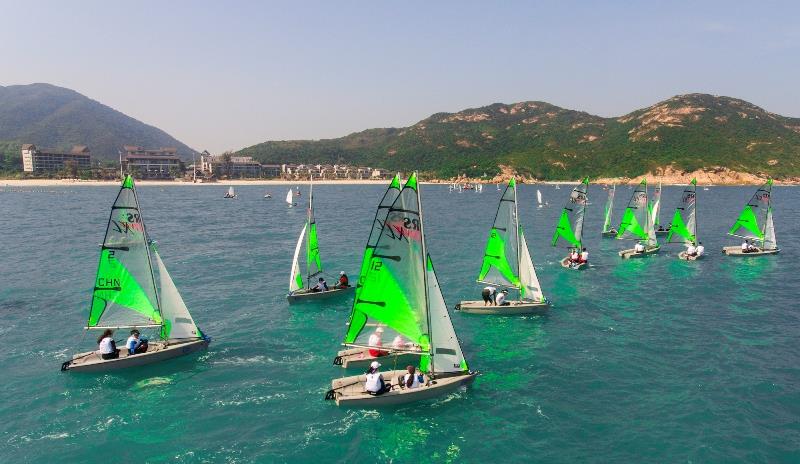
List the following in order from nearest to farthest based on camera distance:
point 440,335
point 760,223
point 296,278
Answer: point 440,335 < point 296,278 < point 760,223

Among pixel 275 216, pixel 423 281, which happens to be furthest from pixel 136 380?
pixel 275 216

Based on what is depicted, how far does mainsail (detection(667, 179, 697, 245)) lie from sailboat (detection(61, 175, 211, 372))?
53183mm

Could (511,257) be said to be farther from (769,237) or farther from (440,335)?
(769,237)

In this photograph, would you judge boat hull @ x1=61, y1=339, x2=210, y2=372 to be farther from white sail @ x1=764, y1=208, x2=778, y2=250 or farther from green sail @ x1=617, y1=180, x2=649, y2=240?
white sail @ x1=764, y1=208, x2=778, y2=250

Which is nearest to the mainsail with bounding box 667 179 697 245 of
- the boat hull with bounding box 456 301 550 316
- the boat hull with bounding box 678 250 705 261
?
the boat hull with bounding box 678 250 705 261

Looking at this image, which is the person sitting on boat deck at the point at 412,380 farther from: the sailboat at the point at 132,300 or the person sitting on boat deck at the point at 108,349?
the person sitting on boat deck at the point at 108,349

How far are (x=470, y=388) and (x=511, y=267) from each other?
1350 cm

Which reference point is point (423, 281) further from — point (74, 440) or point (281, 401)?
point (74, 440)

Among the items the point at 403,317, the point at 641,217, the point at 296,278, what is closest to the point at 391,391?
the point at 403,317

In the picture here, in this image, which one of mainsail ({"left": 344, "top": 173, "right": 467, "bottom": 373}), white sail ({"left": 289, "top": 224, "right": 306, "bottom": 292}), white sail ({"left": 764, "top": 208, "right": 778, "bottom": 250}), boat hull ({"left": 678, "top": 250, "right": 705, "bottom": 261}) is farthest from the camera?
white sail ({"left": 764, "top": 208, "right": 778, "bottom": 250})

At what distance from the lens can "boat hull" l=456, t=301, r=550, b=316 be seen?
111 ft

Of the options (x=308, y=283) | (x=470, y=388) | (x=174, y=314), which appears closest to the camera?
(x=470, y=388)

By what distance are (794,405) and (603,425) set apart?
9.58m

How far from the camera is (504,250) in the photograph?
3456 cm
